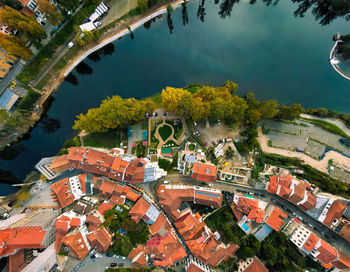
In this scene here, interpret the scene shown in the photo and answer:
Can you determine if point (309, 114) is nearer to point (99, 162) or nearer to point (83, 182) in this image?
point (99, 162)

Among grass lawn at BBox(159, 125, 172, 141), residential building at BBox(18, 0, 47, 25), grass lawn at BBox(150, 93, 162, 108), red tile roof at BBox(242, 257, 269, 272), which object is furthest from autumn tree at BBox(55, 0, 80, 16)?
red tile roof at BBox(242, 257, 269, 272)

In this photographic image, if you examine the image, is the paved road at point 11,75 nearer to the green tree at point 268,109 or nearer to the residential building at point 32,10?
the residential building at point 32,10

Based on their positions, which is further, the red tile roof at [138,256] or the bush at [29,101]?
the bush at [29,101]

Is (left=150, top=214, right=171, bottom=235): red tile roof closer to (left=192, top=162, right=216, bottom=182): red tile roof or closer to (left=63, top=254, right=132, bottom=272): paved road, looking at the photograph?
(left=63, top=254, right=132, bottom=272): paved road

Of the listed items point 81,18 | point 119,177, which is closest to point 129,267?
point 119,177

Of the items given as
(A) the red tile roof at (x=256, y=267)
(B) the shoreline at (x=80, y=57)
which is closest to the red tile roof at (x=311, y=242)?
(A) the red tile roof at (x=256, y=267)

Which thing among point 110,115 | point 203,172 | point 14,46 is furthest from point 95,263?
point 14,46
